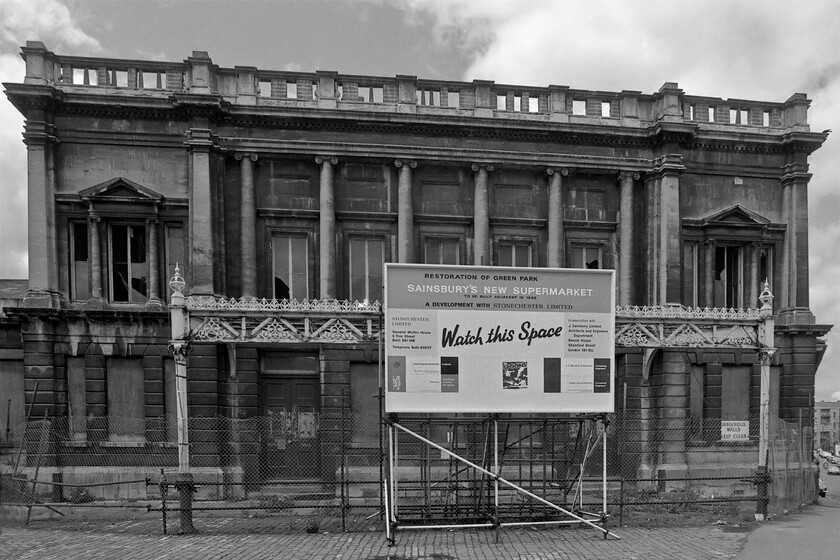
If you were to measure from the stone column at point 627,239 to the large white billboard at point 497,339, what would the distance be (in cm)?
852

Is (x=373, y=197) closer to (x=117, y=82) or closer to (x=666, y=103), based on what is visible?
(x=117, y=82)

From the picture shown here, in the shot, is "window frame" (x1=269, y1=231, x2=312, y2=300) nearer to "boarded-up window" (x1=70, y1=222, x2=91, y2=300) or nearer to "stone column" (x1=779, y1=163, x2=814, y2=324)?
"boarded-up window" (x1=70, y1=222, x2=91, y2=300)

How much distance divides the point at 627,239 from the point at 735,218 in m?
4.15

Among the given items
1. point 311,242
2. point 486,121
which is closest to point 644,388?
point 486,121

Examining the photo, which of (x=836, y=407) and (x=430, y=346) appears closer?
(x=430, y=346)

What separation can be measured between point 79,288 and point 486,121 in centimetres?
1480

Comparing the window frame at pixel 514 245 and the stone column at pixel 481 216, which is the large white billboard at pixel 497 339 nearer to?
the stone column at pixel 481 216

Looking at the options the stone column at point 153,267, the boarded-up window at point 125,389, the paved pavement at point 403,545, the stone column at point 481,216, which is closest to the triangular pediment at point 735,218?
the stone column at point 481,216

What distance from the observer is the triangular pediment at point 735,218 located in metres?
18.2

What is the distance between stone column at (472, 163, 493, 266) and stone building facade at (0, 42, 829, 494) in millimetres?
79

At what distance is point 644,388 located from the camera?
691 inches

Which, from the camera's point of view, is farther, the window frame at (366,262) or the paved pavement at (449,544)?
the window frame at (366,262)

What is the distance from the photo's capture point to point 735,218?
1841cm

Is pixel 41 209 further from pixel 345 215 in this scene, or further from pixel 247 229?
pixel 345 215
